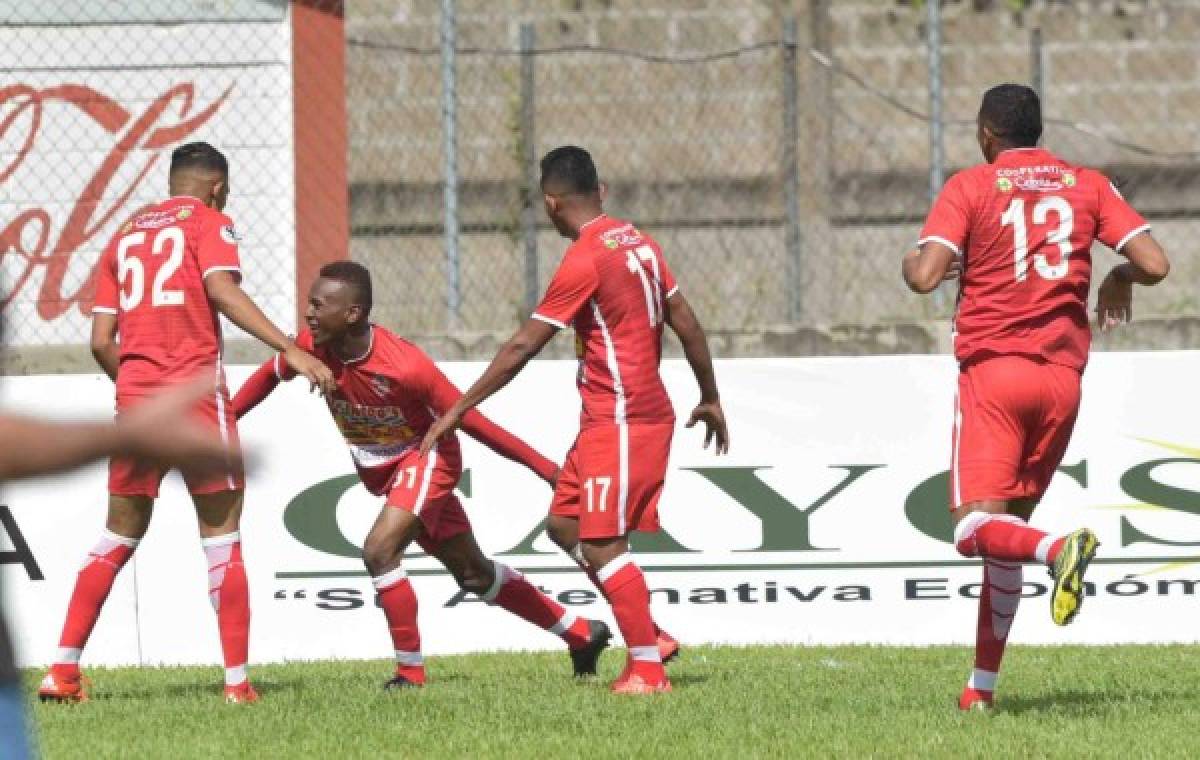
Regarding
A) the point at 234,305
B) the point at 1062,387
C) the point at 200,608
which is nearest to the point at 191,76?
the point at 200,608

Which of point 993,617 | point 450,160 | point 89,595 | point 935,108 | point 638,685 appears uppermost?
point 935,108

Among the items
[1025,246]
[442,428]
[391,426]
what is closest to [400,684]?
[391,426]

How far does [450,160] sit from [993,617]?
16.9 feet

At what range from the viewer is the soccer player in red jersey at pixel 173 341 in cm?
857

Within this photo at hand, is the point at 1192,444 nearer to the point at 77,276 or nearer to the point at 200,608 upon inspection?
the point at 200,608

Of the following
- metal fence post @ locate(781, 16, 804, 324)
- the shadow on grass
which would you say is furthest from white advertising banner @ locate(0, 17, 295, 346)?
the shadow on grass

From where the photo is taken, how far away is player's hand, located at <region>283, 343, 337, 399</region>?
26.5ft

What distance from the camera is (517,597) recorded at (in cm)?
928

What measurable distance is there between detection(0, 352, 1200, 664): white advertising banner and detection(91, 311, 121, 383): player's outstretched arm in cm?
202

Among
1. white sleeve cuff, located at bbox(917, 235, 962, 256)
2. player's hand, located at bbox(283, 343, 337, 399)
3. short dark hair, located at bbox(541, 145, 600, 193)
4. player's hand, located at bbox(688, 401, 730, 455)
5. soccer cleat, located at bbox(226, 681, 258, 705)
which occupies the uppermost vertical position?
short dark hair, located at bbox(541, 145, 600, 193)

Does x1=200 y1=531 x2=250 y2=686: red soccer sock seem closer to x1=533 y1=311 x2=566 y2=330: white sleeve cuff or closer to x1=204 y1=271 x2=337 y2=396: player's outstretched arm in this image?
x1=204 y1=271 x2=337 y2=396: player's outstretched arm

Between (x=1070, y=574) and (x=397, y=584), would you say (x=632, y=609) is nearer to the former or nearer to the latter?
(x=397, y=584)

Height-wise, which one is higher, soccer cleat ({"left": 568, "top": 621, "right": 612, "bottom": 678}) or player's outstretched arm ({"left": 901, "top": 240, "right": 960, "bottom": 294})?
player's outstretched arm ({"left": 901, "top": 240, "right": 960, "bottom": 294})

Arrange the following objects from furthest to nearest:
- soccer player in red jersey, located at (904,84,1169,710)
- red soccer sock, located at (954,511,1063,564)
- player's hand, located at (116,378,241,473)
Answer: soccer player in red jersey, located at (904,84,1169,710), red soccer sock, located at (954,511,1063,564), player's hand, located at (116,378,241,473)
